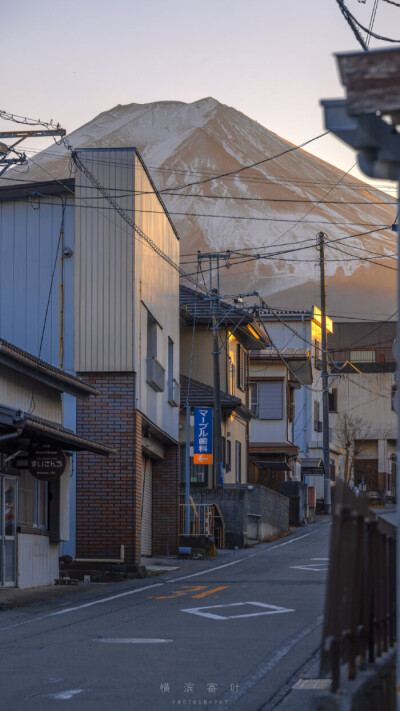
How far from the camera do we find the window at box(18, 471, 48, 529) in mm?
20344

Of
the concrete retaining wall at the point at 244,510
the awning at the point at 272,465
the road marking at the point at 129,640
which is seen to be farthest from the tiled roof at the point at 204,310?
the road marking at the point at 129,640

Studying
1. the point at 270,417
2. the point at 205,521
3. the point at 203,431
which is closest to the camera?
the point at 205,521

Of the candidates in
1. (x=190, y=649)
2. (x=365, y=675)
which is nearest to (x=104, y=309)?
(x=190, y=649)

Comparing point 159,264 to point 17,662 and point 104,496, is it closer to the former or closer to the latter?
point 104,496

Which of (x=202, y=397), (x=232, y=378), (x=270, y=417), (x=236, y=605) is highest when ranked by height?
(x=232, y=378)

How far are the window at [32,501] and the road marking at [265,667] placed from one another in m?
8.95

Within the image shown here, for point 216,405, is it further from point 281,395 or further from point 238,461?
point 281,395

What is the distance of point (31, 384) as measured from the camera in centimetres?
2025

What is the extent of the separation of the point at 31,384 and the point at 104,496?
4672mm

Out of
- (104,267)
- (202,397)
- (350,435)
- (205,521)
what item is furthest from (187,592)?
(350,435)

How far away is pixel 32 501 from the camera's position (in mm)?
21109

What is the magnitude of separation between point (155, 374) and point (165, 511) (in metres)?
5.01

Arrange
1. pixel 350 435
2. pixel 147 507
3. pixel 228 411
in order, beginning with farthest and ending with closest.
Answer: pixel 350 435 < pixel 228 411 < pixel 147 507

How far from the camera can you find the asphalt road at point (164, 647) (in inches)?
332
